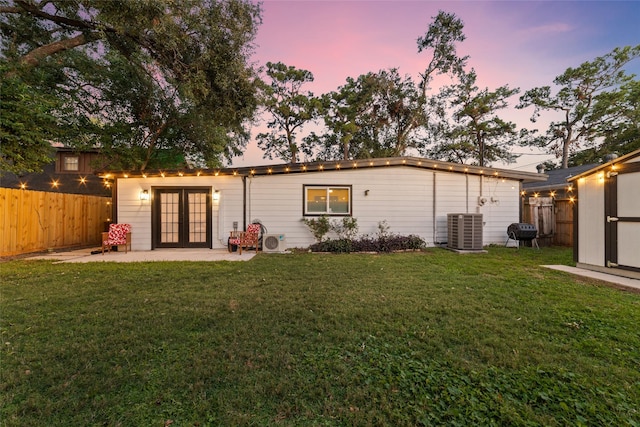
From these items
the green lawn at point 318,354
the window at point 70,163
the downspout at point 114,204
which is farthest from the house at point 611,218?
the window at point 70,163

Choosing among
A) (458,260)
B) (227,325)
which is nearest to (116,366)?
(227,325)

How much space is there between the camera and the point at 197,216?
8.28 metres

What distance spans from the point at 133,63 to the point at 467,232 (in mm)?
10929

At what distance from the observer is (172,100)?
36.0 ft

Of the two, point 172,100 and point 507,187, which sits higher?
point 172,100

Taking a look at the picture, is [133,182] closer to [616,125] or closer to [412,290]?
[412,290]

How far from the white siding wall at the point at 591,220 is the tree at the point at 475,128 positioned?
14.2 meters

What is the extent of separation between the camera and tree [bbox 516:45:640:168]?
55.2ft

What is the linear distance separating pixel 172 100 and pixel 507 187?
13263mm

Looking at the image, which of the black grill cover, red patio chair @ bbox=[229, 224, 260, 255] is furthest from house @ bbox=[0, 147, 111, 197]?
the black grill cover

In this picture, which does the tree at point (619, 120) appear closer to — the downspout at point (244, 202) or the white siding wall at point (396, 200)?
the white siding wall at point (396, 200)

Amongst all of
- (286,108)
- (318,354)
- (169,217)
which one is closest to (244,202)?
(169,217)

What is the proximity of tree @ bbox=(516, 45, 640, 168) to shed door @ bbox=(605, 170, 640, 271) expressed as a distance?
60.9ft

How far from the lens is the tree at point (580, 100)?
55.2ft
